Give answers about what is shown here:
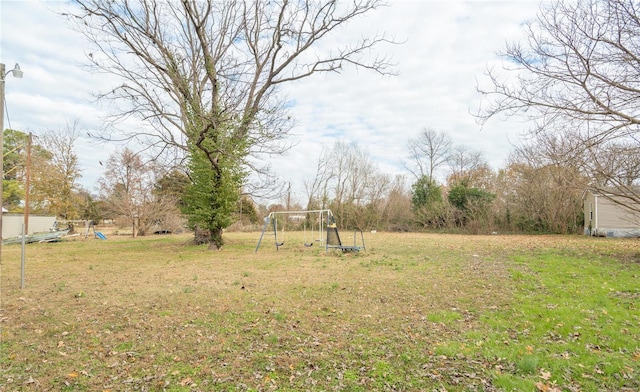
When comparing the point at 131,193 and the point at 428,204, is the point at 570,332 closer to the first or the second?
the point at 428,204

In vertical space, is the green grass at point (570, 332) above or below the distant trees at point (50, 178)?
below

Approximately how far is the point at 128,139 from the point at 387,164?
25053 millimetres

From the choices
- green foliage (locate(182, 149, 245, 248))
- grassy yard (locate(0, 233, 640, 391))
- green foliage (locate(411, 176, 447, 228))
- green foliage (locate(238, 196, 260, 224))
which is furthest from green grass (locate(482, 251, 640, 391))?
green foliage (locate(238, 196, 260, 224))

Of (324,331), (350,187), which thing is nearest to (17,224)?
(324,331)

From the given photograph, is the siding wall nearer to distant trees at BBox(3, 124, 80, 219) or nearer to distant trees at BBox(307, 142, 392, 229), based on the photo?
distant trees at BBox(3, 124, 80, 219)

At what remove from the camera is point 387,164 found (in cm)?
3369

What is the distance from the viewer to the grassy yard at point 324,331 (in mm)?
3404

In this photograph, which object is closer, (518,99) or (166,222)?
(518,99)

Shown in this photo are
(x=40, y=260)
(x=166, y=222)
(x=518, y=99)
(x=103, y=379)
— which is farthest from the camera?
(x=166, y=222)

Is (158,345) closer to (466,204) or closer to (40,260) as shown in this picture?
(40,260)

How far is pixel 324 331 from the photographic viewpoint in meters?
4.60

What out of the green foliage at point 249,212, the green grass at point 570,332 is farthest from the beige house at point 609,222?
the green foliage at point 249,212

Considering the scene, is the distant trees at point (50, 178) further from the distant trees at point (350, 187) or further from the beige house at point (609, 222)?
the beige house at point (609, 222)

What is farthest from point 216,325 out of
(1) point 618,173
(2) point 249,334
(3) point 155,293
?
(1) point 618,173
